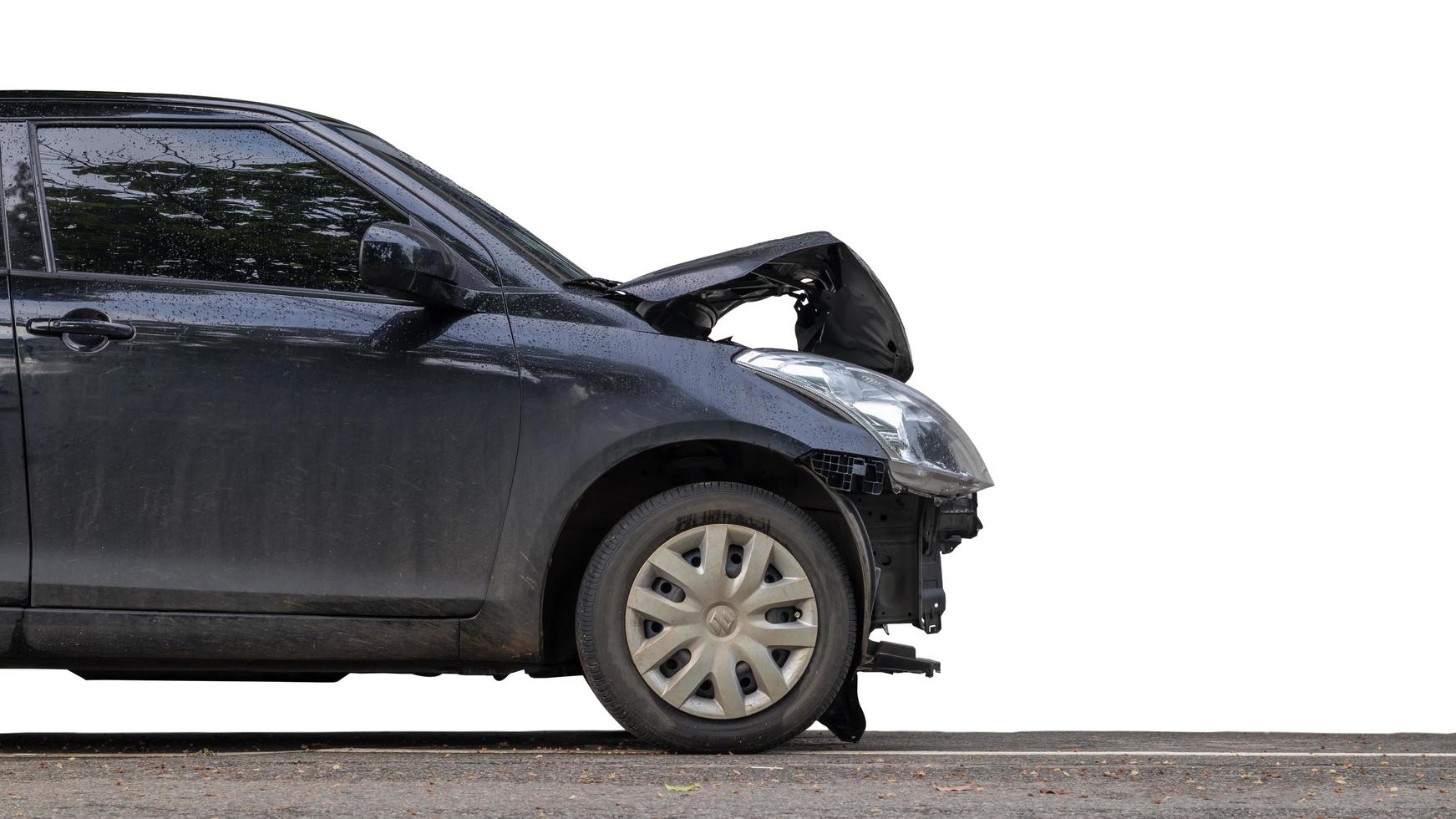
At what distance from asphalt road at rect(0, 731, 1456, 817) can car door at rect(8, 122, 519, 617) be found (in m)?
0.60

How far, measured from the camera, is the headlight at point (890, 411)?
615 centimetres

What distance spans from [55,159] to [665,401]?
7.58 ft

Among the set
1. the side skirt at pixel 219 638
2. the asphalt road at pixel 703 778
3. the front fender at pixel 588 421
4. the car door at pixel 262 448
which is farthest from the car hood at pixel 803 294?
the asphalt road at pixel 703 778

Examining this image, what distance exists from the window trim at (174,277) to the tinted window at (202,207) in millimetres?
16

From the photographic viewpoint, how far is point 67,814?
4.72 meters

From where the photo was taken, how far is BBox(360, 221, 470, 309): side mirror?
578cm

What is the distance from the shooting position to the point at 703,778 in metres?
5.44

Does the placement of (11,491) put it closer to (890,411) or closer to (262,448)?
(262,448)

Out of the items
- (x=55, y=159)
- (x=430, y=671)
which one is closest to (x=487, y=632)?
(x=430, y=671)

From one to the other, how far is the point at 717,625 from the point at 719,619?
2 centimetres

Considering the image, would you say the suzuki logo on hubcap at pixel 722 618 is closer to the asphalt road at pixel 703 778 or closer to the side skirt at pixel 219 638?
the asphalt road at pixel 703 778

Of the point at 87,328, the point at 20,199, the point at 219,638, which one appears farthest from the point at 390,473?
the point at 20,199

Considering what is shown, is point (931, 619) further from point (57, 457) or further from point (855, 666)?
point (57, 457)

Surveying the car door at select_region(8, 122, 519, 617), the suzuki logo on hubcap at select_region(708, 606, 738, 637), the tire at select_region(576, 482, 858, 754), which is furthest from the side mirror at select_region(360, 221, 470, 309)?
the suzuki logo on hubcap at select_region(708, 606, 738, 637)
